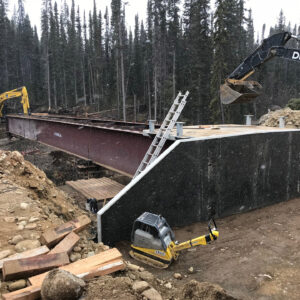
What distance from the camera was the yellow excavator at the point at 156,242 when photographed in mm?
6891

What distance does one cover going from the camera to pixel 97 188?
1205 cm

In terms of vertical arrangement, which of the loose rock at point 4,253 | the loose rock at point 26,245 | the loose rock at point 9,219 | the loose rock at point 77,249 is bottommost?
the loose rock at point 77,249

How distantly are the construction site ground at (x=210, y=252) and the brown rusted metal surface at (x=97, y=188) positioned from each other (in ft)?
6.76

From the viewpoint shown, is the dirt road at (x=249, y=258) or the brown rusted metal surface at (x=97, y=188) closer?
the dirt road at (x=249, y=258)

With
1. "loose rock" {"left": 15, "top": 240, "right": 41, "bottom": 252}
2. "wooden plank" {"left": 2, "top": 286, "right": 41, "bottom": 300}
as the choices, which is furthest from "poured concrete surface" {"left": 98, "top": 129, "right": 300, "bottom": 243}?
"wooden plank" {"left": 2, "top": 286, "right": 41, "bottom": 300}

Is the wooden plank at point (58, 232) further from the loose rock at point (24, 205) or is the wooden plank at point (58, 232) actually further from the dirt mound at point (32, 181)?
the dirt mound at point (32, 181)

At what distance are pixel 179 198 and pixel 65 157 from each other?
43.6 ft

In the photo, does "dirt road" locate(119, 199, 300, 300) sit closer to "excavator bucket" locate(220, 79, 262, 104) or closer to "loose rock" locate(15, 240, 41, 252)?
"loose rock" locate(15, 240, 41, 252)

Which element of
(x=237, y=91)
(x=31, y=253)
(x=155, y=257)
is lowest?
(x=155, y=257)

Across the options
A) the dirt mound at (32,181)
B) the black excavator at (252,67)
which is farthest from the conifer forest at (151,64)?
the dirt mound at (32,181)

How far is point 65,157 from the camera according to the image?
20547mm

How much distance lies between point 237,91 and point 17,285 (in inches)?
428

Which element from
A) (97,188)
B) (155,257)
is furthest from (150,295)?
(97,188)

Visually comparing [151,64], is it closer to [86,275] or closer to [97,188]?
[97,188]
